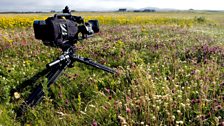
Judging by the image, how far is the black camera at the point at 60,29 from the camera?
12.4 feet

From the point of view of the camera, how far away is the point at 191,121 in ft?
9.55

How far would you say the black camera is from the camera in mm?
3768

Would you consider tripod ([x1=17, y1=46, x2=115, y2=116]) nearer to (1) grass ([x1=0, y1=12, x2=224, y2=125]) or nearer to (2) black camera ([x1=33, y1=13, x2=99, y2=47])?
(1) grass ([x1=0, y1=12, x2=224, y2=125])

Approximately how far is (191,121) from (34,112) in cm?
213

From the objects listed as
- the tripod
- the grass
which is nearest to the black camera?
the tripod

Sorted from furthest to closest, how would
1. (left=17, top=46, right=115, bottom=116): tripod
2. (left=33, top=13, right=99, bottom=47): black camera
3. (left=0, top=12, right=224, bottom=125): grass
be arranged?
(left=17, top=46, right=115, bottom=116): tripod < (left=33, top=13, right=99, bottom=47): black camera < (left=0, top=12, right=224, bottom=125): grass

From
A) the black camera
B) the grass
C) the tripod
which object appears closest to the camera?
the grass

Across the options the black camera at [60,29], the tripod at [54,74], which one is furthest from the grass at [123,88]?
the black camera at [60,29]

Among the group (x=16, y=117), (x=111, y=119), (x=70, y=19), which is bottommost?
(x=16, y=117)

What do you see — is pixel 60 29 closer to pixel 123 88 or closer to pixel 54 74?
pixel 54 74

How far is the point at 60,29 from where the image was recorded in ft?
12.8

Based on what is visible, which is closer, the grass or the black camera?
the grass

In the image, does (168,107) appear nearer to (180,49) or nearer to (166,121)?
(166,121)

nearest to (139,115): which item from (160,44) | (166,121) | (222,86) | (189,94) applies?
(166,121)
